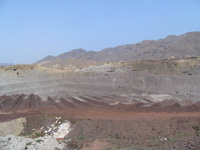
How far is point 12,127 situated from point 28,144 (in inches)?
372

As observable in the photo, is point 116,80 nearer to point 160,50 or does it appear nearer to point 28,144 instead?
point 28,144

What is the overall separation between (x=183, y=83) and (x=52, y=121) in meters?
16.4

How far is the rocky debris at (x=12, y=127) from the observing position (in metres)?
19.1

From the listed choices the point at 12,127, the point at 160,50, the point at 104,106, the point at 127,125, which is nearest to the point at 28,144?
the point at 127,125

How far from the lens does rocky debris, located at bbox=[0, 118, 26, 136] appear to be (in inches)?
752

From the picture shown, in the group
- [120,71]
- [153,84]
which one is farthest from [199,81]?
[120,71]

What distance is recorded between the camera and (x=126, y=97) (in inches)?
1168

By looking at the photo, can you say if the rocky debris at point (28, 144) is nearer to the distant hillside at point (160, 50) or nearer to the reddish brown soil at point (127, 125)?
the reddish brown soil at point (127, 125)

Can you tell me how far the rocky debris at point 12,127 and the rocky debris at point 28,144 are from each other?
761 cm

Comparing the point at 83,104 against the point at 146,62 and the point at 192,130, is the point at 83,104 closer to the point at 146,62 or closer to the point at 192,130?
the point at 146,62

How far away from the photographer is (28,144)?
439 inches

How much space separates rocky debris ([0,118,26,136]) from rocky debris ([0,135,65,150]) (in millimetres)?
7608

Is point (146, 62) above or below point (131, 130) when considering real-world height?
above

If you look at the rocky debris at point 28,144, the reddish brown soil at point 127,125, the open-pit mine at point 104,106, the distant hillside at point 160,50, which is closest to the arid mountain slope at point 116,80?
the open-pit mine at point 104,106
